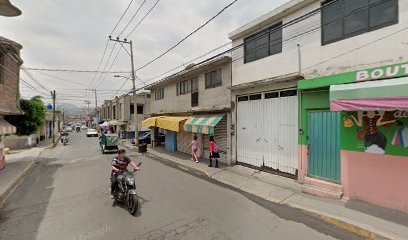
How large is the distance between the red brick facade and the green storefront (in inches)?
590

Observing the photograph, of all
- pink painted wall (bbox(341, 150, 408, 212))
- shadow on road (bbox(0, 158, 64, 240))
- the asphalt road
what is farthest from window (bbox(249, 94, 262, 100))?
shadow on road (bbox(0, 158, 64, 240))

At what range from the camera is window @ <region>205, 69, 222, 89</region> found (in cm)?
1259

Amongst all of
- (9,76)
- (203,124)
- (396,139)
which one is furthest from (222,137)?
(9,76)

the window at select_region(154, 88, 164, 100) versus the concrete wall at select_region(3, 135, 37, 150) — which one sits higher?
the window at select_region(154, 88, 164, 100)

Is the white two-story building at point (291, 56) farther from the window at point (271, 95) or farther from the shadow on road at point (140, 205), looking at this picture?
the shadow on road at point (140, 205)

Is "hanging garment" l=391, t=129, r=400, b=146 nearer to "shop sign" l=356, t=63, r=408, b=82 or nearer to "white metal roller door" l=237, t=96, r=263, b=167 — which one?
"shop sign" l=356, t=63, r=408, b=82

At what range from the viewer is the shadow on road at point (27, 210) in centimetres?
518

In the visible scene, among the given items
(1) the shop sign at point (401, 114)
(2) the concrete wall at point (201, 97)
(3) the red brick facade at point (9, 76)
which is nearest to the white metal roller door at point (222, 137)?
(2) the concrete wall at point (201, 97)

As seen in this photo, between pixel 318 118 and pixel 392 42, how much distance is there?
2.83 metres

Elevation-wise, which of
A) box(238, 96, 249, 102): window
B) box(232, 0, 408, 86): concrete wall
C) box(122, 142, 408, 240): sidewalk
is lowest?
box(122, 142, 408, 240): sidewalk

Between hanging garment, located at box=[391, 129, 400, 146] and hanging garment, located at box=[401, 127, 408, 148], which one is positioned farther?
hanging garment, located at box=[391, 129, 400, 146]

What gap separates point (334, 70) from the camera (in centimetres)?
709

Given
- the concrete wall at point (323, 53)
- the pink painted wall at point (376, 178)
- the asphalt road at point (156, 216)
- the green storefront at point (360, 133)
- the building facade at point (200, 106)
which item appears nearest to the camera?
the asphalt road at point (156, 216)

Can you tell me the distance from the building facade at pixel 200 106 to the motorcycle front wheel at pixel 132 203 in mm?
6051
